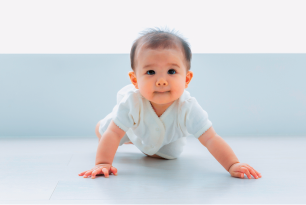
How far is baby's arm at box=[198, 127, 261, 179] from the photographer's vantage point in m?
0.79

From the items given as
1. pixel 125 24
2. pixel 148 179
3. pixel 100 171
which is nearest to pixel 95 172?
pixel 100 171

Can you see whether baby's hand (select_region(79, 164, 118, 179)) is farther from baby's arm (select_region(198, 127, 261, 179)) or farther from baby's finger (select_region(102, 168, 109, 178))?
baby's arm (select_region(198, 127, 261, 179))

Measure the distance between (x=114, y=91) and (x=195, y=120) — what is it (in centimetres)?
78

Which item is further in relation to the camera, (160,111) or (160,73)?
(160,111)

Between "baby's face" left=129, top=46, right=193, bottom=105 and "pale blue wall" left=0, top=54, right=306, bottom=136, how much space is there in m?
0.76

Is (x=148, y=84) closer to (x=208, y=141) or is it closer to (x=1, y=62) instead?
(x=208, y=141)

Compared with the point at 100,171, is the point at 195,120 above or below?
above

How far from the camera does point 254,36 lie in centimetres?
176

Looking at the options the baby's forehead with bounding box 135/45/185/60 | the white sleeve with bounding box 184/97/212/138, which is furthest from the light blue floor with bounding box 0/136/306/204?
the baby's forehead with bounding box 135/45/185/60

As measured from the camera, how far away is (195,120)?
2.91ft

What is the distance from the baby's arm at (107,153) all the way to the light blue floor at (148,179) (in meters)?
0.02

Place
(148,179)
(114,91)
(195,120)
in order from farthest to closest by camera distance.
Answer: (114,91)
(195,120)
(148,179)

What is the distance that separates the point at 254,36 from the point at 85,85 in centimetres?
100

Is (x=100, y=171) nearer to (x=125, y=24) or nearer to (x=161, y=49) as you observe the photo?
(x=161, y=49)
